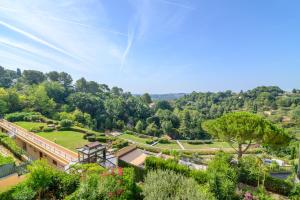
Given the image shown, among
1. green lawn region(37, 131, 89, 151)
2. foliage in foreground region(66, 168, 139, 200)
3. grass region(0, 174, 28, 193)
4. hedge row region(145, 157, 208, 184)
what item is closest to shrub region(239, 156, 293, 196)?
hedge row region(145, 157, 208, 184)

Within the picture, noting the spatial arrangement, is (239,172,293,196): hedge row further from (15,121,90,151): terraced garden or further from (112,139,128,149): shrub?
(15,121,90,151): terraced garden

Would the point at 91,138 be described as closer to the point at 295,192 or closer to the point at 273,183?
the point at 273,183

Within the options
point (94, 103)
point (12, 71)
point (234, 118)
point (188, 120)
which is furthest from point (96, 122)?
point (12, 71)

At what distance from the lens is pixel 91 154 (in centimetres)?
1502

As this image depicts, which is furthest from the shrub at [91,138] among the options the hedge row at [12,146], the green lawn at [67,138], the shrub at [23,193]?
the shrub at [23,193]

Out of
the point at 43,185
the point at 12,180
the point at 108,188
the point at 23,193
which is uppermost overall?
the point at 108,188

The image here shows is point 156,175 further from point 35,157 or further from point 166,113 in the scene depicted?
point 166,113

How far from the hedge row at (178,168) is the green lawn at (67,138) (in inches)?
567

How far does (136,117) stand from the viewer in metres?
60.9

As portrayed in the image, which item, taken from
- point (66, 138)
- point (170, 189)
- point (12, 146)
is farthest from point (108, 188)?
point (66, 138)

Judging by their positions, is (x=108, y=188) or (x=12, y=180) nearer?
(x=108, y=188)

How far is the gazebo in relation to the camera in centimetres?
1497

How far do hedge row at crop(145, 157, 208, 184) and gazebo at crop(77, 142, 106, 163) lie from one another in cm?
418

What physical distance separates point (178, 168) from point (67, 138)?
20.5 m
